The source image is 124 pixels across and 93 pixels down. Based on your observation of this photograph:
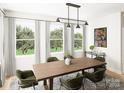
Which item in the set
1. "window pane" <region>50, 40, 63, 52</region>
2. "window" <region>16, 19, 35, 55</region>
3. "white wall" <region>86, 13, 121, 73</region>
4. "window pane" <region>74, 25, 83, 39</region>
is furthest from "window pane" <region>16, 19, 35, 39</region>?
"white wall" <region>86, 13, 121, 73</region>

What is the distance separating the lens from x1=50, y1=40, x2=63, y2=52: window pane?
5.82 m

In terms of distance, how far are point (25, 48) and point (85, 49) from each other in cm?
343

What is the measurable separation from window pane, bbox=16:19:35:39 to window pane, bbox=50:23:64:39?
3.04 feet

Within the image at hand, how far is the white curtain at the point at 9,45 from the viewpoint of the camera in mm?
4645

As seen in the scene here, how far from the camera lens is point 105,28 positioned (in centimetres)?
560

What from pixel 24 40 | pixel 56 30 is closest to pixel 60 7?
pixel 56 30

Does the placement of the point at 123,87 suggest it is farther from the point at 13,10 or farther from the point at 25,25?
the point at 13,10

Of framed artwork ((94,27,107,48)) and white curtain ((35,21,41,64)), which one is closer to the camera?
white curtain ((35,21,41,64))

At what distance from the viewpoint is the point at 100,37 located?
19.4 ft

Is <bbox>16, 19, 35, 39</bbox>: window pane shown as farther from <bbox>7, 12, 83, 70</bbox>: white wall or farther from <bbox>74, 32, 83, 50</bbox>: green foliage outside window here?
<bbox>74, 32, 83, 50</bbox>: green foliage outside window

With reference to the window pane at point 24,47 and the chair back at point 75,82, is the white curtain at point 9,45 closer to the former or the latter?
the window pane at point 24,47

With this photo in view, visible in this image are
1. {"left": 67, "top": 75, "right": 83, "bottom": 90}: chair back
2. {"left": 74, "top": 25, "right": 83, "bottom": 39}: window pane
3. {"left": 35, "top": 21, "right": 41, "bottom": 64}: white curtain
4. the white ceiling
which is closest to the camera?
{"left": 67, "top": 75, "right": 83, "bottom": 90}: chair back

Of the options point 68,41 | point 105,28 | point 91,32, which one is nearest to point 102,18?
point 105,28

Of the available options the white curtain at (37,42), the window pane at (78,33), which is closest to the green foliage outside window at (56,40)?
the white curtain at (37,42)
